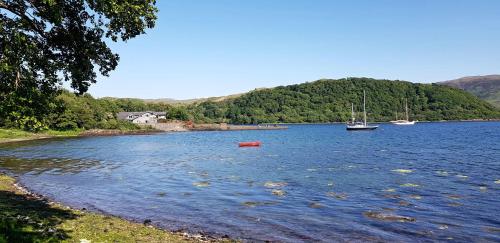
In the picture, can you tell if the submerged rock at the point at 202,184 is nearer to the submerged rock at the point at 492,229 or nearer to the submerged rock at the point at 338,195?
the submerged rock at the point at 338,195

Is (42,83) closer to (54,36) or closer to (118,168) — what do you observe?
(54,36)

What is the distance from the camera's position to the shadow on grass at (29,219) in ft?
54.4

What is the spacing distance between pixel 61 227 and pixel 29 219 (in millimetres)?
1917


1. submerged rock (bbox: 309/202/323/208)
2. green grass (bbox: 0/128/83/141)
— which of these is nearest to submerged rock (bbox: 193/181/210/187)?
submerged rock (bbox: 309/202/323/208)

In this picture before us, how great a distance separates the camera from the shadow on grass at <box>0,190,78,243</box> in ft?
54.4

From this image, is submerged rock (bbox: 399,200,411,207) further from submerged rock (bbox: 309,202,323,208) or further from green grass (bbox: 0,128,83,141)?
green grass (bbox: 0,128,83,141)

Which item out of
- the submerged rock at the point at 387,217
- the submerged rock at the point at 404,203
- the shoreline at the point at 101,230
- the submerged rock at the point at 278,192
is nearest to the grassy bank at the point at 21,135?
the submerged rock at the point at 278,192

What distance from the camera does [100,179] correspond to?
47.5m

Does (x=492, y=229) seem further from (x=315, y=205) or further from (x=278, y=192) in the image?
(x=278, y=192)

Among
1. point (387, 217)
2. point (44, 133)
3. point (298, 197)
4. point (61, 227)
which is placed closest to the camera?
point (61, 227)

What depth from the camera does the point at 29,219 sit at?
21.4 m

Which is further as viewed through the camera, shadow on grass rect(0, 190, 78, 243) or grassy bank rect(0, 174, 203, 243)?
grassy bank rect(0, 174, 203, 243)

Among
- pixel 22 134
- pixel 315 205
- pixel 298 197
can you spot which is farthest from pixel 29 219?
pixel 22 134

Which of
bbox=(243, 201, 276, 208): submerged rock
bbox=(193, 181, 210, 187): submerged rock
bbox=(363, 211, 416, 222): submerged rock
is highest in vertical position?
bbox=(193, 181, 210, 187): submerged rock
